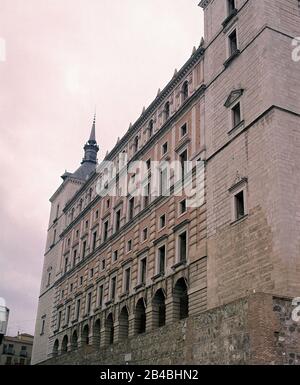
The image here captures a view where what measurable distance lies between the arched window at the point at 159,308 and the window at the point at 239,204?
27.1ft

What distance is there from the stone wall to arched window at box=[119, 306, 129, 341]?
45.0 ft

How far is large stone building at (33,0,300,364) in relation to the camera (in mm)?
19453

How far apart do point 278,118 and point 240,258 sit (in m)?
6.53

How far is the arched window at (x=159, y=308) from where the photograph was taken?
31344mm

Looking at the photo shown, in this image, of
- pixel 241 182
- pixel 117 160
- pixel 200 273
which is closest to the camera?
pixel 241 182

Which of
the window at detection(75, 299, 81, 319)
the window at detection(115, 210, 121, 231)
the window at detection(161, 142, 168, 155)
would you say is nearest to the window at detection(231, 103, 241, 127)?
the window at detection(161, 142, 168, 155)

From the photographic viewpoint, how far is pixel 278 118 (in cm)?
2438

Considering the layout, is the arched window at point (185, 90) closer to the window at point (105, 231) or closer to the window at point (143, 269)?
the window at point (143, 269)

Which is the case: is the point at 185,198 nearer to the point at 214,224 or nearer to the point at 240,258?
the point at 214,224

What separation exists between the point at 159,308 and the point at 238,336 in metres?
14.6

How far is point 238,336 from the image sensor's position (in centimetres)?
1736

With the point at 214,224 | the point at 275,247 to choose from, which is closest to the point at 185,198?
the point at 214,224

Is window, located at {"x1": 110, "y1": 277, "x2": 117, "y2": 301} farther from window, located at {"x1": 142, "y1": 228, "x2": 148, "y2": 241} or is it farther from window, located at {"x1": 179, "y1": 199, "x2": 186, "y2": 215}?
window, located at {"x1": 179, "y1": 199, "x2": 186, "y2": 215}

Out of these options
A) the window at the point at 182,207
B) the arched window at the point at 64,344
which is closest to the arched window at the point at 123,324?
the window at the point at 182,207
